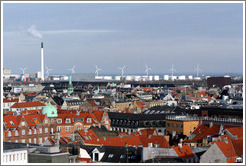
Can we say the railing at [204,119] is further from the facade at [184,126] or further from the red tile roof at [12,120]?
the red tile roof at [12,120]

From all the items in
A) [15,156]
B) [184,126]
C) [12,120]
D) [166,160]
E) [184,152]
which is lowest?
[184,126]

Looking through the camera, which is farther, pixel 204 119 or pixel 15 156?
pixel 204 119

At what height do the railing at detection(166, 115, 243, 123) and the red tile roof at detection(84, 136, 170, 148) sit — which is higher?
the railing at detection(166, 115, 243, 123)

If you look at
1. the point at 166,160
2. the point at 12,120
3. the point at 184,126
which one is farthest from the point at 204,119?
the point at 166,160

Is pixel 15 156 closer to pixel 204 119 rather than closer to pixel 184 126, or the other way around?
pixel 184 126

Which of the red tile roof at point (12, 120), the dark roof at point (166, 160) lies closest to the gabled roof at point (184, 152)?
the dark roof at point (166, 160)

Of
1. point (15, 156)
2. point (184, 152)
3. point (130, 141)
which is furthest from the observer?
point (130, 141)

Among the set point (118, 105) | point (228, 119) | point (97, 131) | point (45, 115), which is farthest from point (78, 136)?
point (118, 105)

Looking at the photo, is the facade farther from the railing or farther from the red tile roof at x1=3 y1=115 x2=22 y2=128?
the red tile roof at x1=3 y1=115 x2=22 y2=128

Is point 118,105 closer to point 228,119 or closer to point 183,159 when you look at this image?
point 228,119

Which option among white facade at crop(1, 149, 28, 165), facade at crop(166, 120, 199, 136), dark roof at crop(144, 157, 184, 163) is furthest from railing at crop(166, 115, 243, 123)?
white facade at crop(1, 149, 28, 165)
